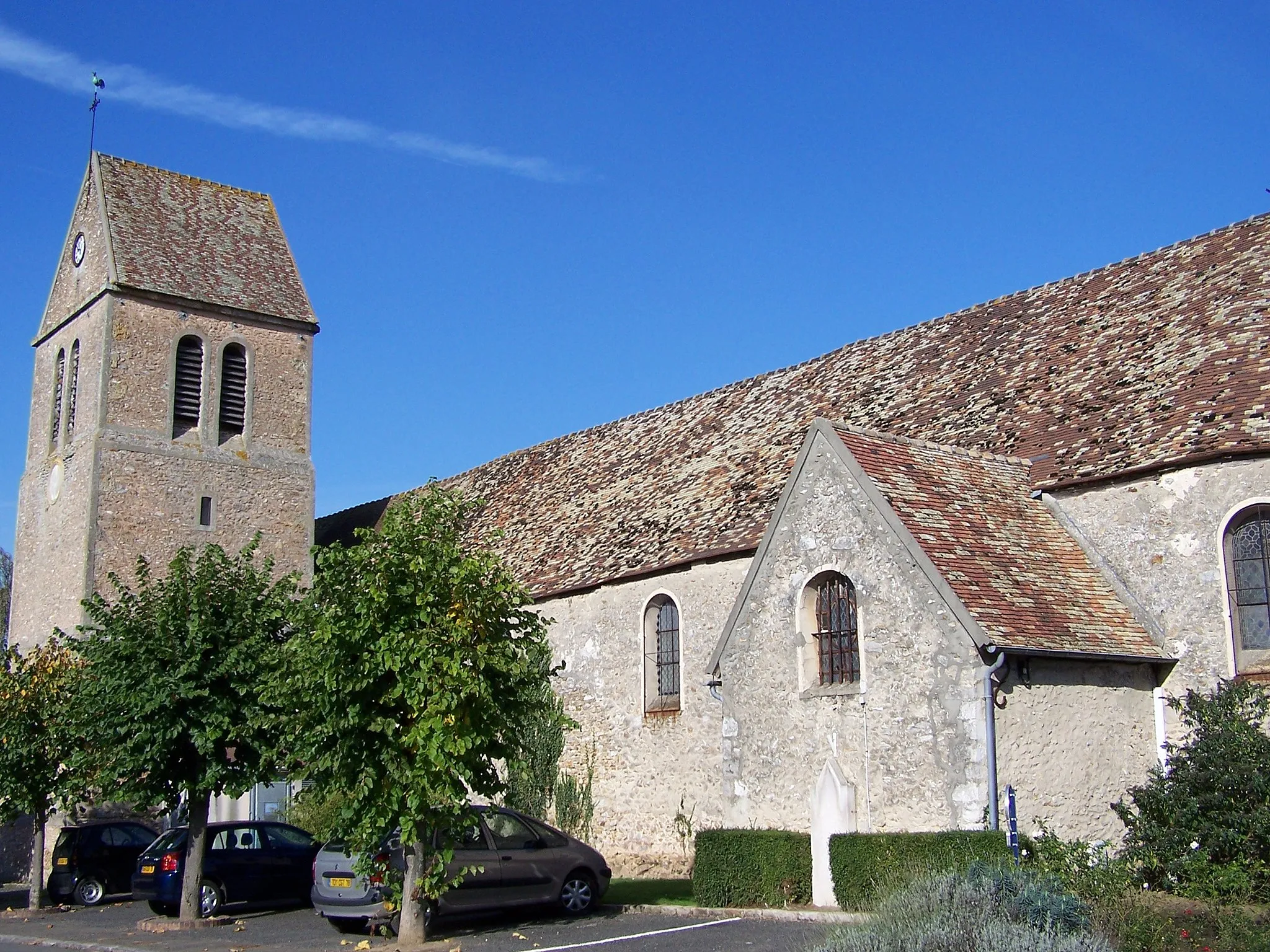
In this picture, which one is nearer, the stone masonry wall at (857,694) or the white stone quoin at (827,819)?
the stone masonry wall at (857,694)

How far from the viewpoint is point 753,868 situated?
51.0 ft

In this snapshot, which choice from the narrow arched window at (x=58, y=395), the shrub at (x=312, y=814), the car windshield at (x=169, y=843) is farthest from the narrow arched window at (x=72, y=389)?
the car windshield at (x=169, y=843)

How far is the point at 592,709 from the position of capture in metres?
Result: 23.7

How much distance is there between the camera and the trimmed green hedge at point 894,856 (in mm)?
13367

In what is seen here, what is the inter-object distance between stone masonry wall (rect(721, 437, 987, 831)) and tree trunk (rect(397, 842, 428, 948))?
4472 mm

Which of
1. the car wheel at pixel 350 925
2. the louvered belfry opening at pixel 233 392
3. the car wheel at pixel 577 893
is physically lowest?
the car wheel at pixel 350 925

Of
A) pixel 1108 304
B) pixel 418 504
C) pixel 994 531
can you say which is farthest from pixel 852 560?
pixel 1108 304

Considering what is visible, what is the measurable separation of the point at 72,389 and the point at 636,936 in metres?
23.2

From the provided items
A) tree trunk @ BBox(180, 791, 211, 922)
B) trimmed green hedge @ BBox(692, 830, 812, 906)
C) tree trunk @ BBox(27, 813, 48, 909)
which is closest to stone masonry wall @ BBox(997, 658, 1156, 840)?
trimmed green hedge @ BBox(692, 830, 812, 906)

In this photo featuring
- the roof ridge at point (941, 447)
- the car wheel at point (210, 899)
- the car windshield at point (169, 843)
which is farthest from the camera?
the car windshield at point (169, 843)

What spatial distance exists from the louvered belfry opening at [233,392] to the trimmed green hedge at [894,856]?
70.7ft

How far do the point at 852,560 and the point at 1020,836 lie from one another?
3793 mm

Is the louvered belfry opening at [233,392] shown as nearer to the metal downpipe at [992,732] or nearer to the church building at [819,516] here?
the church building at [819,516]

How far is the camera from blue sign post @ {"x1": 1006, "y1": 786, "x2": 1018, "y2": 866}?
44.9 feet
